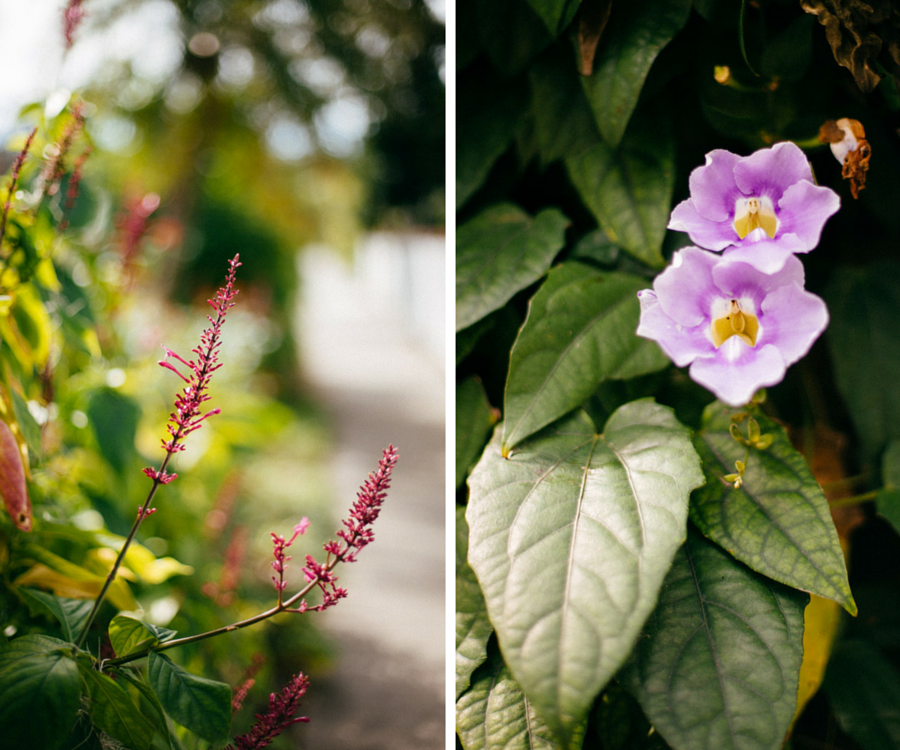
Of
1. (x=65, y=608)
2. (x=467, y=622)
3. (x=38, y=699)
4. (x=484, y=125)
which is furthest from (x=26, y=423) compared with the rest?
(x=484, y=125)

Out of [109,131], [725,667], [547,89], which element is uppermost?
[109,131]

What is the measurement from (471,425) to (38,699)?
49cm

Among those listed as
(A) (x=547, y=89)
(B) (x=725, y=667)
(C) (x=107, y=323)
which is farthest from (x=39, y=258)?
(B) (x=725, y=667)

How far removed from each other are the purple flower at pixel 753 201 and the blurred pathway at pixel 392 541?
53.7 inches

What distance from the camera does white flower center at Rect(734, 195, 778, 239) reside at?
0.48 meters

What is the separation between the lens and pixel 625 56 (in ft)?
2.06

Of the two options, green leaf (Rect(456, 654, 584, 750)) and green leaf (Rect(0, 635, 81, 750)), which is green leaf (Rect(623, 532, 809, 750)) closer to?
green leaf (Rect(456, 654, 584, 750))

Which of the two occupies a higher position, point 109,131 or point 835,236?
point 109,131

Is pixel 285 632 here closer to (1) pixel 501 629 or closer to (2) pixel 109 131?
(1) pixel 501 629

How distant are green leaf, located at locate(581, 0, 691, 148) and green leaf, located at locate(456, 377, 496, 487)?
343mm

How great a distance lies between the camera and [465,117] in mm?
854

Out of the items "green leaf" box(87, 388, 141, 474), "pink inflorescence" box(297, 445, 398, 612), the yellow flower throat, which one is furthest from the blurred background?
the yellow flower throat

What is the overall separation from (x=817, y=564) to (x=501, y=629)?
298 millimetres

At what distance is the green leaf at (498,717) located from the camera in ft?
1.83
